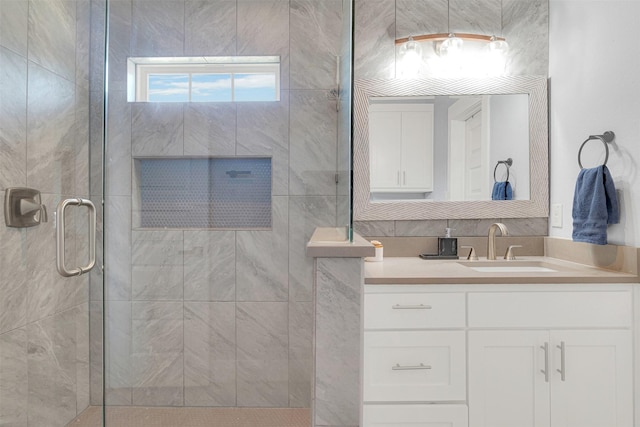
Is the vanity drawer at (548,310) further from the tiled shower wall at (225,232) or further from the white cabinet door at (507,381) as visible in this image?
the tiled shower wall at (225,232)

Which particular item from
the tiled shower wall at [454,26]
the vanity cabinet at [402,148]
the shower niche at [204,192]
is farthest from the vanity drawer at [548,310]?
the shower niche at [204,192]

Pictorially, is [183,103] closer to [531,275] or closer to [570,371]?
[531,275]

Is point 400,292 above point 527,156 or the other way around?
the other way around

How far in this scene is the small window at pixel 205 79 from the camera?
56.5 inches

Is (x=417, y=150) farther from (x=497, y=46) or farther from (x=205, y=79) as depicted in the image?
(x=205, y=79)

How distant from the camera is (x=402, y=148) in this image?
2385 mm

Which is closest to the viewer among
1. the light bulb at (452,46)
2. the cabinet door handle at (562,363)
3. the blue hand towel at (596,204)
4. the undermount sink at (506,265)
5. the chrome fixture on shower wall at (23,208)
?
the chrome fixture on shower wall at (23,208)

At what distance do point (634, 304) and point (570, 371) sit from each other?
375 mm

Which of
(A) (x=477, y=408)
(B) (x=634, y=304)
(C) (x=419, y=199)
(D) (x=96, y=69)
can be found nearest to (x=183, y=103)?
(D) (x=96, y=69)

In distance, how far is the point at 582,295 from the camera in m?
1.79

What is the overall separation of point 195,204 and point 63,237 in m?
0.46

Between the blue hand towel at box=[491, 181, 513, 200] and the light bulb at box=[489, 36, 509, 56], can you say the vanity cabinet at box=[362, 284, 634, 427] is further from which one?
the light bulb at box=[489, 36, 509, 56]

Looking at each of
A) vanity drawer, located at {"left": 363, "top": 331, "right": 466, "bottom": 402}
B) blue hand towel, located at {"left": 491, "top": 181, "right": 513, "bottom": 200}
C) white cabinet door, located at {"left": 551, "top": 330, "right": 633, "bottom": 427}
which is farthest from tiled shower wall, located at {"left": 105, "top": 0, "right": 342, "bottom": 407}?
blue hand towel, located at {"left": 491, "top": 181, "right": 513, "bottom": 200}

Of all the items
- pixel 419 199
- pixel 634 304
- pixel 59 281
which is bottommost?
pixel 634 304
